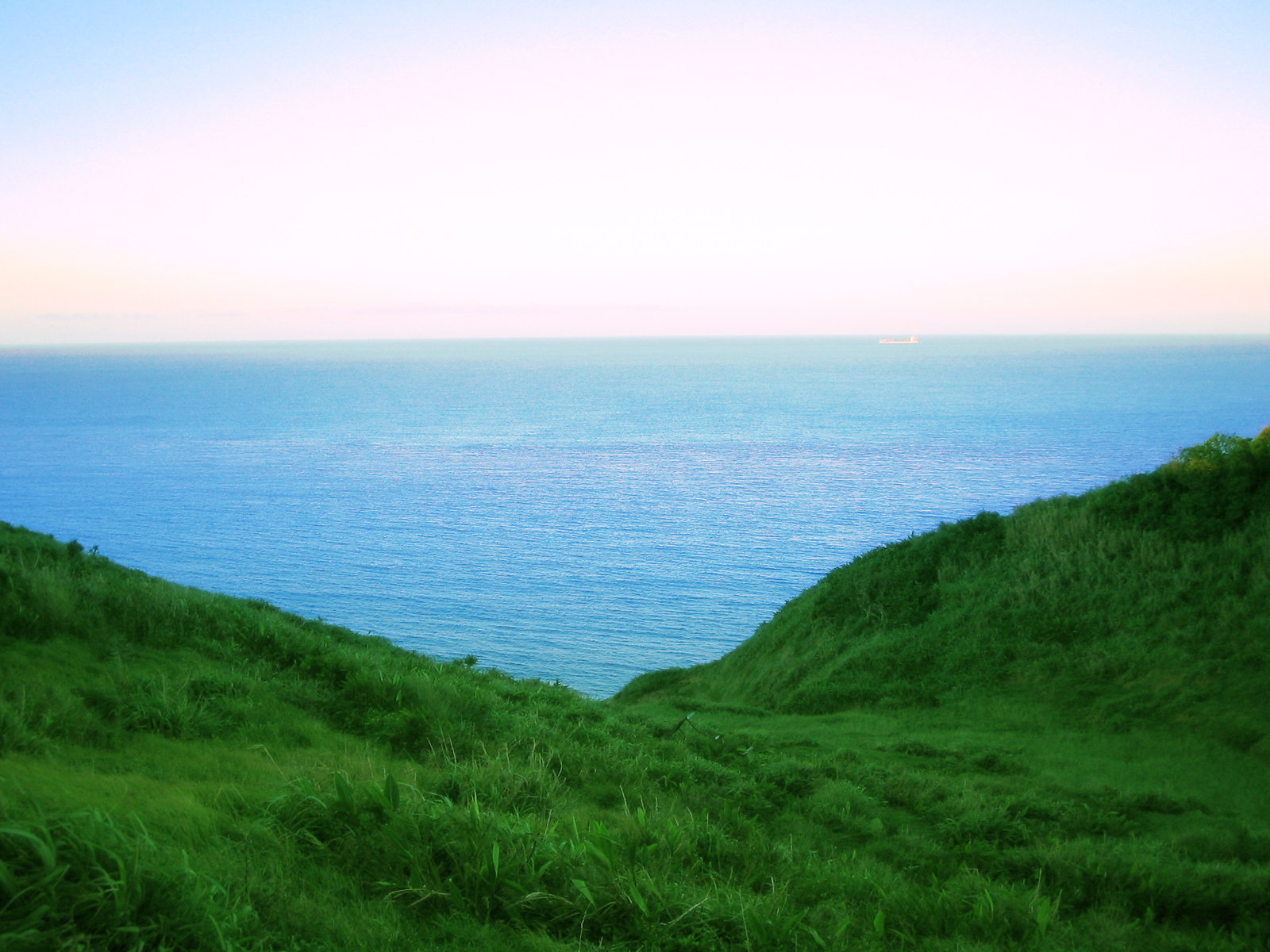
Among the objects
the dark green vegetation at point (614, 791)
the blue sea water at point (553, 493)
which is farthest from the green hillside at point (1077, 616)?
the blue sea water at point (553, 493)

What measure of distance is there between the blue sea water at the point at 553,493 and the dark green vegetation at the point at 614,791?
74.9 feet

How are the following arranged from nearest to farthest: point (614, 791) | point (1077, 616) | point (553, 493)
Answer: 1. point (614, 791)
2. point (1077, 616)
3. point (553, 493)

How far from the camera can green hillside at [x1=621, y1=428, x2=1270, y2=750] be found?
15.6m

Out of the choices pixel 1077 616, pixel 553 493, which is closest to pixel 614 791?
Answer: pixel 1077 616

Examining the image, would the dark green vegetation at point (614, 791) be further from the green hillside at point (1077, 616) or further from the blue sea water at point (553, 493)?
the blue sea water at point (553, 493)

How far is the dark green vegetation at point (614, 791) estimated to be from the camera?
488cm

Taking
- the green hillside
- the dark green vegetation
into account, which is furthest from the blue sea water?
the dark green vegetation

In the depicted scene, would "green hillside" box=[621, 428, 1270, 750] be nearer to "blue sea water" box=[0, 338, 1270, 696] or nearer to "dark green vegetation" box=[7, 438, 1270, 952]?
"dark green vegetation" box=[7, 438, 1270, 952]

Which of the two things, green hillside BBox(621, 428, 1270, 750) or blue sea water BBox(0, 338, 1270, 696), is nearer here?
green hillside BBox(621, 428, 1270, 750)

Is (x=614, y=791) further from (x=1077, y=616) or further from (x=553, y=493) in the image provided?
(x=553, y=493)

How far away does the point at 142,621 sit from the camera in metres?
9.91

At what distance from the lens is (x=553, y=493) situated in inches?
A: 2869

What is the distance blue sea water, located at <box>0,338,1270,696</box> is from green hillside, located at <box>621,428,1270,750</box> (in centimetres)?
1603

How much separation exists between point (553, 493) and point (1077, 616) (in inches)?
2240
